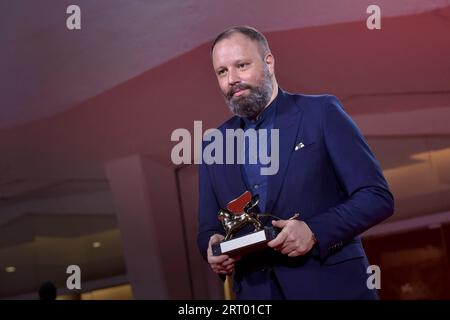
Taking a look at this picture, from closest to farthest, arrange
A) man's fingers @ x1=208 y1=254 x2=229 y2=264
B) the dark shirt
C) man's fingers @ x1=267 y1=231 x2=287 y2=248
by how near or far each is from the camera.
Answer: man's fingers @ x1=267 y1=231 x2=287 y2=248, man's fingers @ x1=208 y1=254 x2=229 y2=264, the dark shirt

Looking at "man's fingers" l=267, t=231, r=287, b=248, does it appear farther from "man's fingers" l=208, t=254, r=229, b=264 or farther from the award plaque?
"man's fingers" l=208, t=254, r=229, b=264

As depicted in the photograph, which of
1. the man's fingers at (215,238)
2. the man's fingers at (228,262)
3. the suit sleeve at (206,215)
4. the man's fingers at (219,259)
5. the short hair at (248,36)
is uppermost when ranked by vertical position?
the short hair at (248,36)

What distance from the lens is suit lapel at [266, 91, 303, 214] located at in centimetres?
149

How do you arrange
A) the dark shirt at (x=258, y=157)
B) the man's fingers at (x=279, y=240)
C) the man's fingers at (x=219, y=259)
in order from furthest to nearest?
the dark shirt at (x=258, y=157) < the man's fingers at (x=219, y=259) < the man's fingers at (x=279, y=240)

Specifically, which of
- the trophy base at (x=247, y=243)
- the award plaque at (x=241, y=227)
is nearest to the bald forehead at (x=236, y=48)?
the award plaque at (x=241, y=227)

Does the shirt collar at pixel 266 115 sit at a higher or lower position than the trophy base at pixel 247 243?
higher

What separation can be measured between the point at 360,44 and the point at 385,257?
839 millimetres

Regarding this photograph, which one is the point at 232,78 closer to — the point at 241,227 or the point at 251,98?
the point at 251,98


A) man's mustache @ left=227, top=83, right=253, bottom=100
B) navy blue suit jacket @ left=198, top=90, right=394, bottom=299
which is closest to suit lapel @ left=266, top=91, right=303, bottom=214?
navy blue suit jacket @ left=198, top=90, right=394, bottom=299

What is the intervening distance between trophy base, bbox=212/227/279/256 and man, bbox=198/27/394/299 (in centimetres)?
3

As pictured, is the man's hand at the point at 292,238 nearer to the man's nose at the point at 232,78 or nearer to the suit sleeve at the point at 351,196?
the suit sleeve at the point at 351,196

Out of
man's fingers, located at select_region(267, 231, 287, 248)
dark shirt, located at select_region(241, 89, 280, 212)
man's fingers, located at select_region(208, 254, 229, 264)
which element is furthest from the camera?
dark shirt, located at select_region(241, 89, 280, 212)

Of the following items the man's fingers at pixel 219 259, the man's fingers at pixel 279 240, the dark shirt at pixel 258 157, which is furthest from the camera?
the dark shirt at pixel 258 157

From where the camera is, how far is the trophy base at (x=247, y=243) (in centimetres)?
134
